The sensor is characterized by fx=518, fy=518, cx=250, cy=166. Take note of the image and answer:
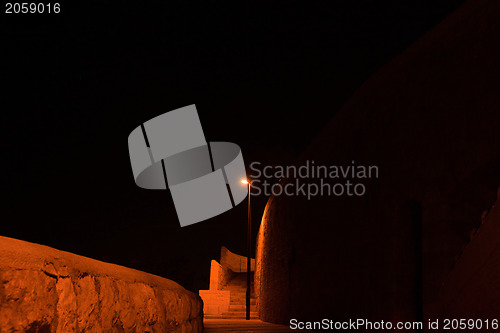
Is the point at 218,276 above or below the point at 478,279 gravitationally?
above

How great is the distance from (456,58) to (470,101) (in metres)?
0.75

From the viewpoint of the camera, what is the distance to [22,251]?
211cm

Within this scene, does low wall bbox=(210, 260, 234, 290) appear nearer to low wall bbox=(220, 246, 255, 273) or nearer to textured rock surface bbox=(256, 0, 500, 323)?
low wall bbox=(220, 246, 255, 273)

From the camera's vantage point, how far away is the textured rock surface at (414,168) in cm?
625

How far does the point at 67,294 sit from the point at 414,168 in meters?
5.97

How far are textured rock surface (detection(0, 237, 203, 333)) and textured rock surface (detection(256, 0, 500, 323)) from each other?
4.22 metres

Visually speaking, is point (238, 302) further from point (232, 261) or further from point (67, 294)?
point (67, 294)

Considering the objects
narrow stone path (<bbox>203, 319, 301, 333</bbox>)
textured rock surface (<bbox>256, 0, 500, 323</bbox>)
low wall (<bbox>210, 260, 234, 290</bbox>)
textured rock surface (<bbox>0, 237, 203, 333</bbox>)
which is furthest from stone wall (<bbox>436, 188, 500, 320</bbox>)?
low wall (<bbox>210, 260, 234, 290</bbox>)

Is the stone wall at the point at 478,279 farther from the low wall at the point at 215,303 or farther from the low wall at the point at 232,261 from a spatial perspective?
the low wall at the point at 232,261

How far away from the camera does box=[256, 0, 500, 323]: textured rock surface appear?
6.25 meters

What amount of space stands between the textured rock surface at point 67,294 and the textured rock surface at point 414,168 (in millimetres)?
4218

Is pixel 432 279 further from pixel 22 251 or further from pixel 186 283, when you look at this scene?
pixel 186 283

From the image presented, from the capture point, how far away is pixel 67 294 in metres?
2.37

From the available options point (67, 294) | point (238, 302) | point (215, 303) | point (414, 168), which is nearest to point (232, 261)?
point (238, 302)
